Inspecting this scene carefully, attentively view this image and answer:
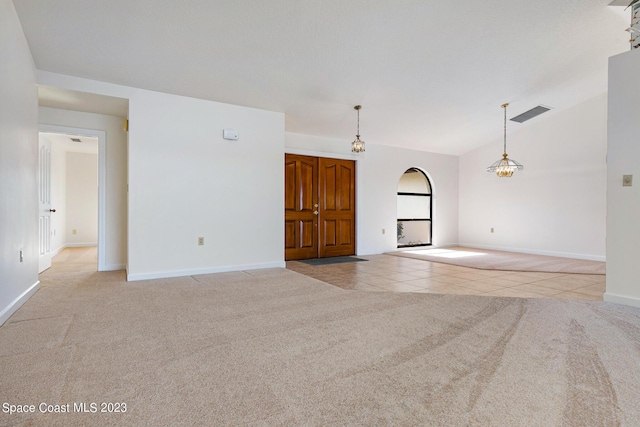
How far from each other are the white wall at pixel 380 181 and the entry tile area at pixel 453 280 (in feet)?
4.91

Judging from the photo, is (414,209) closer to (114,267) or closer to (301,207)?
(301,207)

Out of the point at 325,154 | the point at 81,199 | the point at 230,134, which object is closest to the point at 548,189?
the point at 325,154

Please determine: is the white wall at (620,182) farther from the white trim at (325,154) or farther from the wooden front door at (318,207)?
the wooden front door at (318,207)

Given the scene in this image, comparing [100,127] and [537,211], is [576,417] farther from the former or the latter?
[537,211]

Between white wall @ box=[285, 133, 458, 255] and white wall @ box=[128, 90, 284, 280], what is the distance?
1.19 m

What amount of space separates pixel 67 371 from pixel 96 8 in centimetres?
291

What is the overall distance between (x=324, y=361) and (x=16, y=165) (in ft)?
10.6

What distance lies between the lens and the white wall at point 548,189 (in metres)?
5.83

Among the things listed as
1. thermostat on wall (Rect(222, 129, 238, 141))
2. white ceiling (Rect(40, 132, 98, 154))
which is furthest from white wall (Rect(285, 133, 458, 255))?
white ceiling (Rect(40, 132, 98, 154))

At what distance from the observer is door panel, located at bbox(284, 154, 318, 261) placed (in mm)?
5805

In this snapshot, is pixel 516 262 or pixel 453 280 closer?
pixel 453 280

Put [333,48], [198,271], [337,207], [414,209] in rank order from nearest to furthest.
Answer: [333,48], [198,271], [337,207], [414,209]

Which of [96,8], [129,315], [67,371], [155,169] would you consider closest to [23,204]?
[155,169]

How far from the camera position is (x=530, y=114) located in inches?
242
